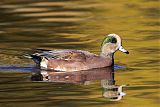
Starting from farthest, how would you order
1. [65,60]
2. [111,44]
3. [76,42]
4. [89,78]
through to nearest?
[76,42], [111,44], [65,60], [89,78]

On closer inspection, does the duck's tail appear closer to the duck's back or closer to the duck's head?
the duck's back

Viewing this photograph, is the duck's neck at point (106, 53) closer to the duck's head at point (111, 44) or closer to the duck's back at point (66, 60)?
the duck's head at point (111, 44)

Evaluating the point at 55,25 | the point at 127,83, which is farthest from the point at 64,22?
the point at 127,83

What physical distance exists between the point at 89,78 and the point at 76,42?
358 cm

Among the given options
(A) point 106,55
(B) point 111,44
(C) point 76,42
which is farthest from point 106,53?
(C) point 76,42

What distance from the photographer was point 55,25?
65.6ft

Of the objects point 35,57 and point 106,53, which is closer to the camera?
point 35,57

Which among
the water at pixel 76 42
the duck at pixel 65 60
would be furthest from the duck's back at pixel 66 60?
the water at pixel 76 42

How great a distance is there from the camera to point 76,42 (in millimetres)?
17500

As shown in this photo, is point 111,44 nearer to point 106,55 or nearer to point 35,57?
point 106,55

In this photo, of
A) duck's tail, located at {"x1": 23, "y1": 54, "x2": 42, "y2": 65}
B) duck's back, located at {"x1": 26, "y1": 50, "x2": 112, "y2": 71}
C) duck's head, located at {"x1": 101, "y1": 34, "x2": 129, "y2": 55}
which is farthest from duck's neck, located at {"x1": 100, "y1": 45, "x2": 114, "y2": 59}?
duck's tail, located at {"x1": 23, "y1": 54, "x2": 42, "y2": 65}

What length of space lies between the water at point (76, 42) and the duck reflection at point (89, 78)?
0.14m

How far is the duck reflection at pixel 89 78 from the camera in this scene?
12703 millimetres

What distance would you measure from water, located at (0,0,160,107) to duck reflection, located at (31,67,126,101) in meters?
0.14
